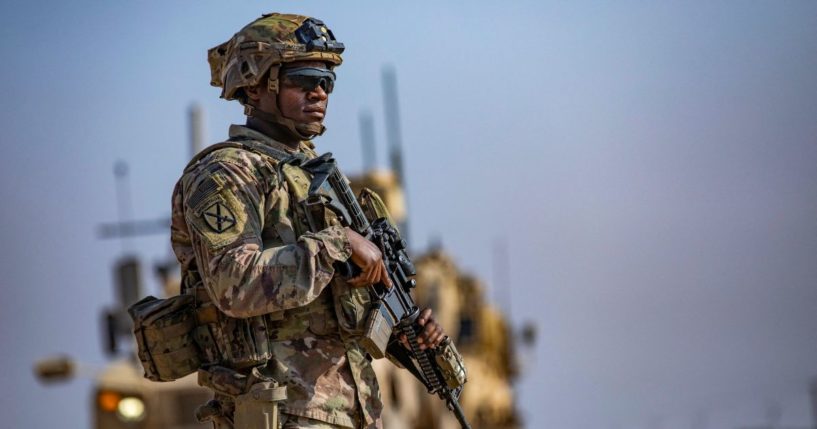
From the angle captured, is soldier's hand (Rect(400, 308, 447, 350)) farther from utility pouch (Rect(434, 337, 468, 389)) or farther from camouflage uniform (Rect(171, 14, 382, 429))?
camouflage uniform (Rect(171, 14, 382, 429))

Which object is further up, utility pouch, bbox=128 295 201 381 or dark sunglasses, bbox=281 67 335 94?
dark sunglasses, bbox=281 67 335 94

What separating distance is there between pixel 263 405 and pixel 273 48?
1.49 m

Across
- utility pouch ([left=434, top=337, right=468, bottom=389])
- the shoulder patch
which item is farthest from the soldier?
utility pouch ([left=434, top=337, right=468, bottom=389])

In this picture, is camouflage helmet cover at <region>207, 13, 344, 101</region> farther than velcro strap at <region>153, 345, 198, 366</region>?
Yes

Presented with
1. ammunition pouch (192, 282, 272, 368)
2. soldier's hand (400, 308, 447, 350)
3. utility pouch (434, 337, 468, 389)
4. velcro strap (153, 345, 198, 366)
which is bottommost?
utility pouch (434, 337, 468, 389)

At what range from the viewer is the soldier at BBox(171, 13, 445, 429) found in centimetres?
844

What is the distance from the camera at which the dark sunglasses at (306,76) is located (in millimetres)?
8914

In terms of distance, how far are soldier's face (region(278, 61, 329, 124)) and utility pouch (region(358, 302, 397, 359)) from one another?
0.86 m

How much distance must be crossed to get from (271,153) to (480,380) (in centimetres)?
2685

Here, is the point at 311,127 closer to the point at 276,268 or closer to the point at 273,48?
the point at 273,48

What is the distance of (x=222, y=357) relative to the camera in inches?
343

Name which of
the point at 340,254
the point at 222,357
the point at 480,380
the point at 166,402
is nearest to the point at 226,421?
the point at 222,357

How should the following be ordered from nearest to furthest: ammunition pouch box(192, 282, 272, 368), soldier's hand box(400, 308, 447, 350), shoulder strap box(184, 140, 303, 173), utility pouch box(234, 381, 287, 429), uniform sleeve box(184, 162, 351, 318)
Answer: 1. uniform sleeve box(184, 162, 351, 318)
2. utility pouch box(234, 381, 287, 429)
3. ammunition pouch box(192, 282, 272, 368)
4. shoulder strap box(184, 140, 303, 173)
5. soldier's hand box(400, 308, 447, 350)

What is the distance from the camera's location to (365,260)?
8672mm
